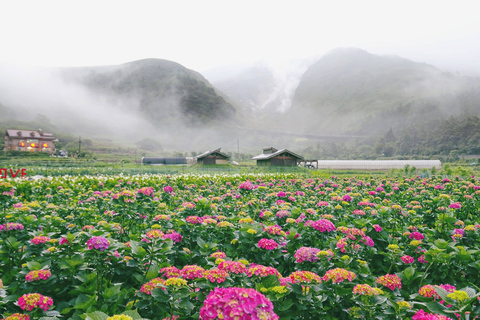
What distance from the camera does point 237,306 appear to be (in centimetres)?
131

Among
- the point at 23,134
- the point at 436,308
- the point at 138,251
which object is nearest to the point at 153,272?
the point at 138,251

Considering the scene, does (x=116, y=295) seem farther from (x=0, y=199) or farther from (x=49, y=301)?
(x=0, y=199)

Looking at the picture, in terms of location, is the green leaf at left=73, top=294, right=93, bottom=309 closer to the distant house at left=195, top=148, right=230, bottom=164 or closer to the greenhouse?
the greenhouse

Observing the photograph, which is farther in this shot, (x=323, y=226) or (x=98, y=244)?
(x=323, y=226)

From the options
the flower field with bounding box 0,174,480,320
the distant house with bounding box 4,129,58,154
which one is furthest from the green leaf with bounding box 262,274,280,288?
the distant house with bounding box 4,129,58,154

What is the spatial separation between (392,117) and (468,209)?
171649 mm

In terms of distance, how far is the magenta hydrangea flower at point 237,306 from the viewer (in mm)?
1311

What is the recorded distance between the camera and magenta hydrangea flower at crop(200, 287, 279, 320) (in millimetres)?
1311

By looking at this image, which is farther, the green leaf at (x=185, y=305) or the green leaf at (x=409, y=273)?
the green leaf at (x=409, y=273)

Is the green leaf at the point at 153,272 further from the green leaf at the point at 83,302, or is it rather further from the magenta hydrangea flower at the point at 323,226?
the magenta hydrangea flower at the point at 323,226

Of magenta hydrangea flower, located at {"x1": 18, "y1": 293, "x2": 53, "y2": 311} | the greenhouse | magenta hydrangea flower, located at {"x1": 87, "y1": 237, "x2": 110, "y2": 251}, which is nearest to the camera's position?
magenta hydrangea flower, located at {"x1": 18, "y1": 293, "x2": 53, "y2": 311}

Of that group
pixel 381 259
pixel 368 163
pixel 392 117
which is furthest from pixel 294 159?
pixel 392 117

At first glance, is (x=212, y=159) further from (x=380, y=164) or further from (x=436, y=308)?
(x=436, y=308)

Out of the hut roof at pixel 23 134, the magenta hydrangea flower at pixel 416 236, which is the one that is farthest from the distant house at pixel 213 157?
the hut roof at pixel 23 134
